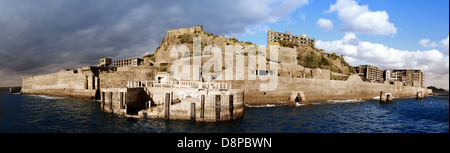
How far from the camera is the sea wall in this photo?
40.8 meters

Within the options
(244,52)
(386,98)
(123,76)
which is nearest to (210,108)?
(123,76)

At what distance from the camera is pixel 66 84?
201 ft

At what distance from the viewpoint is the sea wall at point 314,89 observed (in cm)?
4078

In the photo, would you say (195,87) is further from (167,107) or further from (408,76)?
(408,76)

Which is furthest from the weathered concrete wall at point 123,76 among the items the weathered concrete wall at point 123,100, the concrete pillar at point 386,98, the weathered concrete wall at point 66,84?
the concrete pillar at point 386,98

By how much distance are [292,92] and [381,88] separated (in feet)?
154

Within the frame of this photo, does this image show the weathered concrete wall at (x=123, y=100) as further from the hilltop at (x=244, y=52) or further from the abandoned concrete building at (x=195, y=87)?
the hilltop at (x=244, y=52)

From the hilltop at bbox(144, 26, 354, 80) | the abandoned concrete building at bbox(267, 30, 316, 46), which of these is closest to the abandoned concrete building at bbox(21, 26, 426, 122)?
the hilltop at bbox(144, 26, 354, 80)

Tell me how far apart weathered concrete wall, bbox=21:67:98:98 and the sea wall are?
3993 cm

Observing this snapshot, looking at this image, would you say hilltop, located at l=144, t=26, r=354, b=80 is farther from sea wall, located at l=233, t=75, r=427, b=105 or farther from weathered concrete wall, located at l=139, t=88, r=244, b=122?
weathered concrete wall, located at l=139, t=88, r=244, b=122

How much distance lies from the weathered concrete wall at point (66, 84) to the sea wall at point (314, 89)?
39929 mm

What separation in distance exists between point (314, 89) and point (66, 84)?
71737 mm
